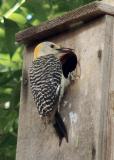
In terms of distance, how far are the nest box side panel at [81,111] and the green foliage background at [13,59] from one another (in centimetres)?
49

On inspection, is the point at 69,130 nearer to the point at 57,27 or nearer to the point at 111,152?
the point at 111,152

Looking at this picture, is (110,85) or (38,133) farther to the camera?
(38,133)

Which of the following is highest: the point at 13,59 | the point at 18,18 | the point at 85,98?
the point at 18,18

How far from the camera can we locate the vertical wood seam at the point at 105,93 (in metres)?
3.97

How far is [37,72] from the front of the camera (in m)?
4.39

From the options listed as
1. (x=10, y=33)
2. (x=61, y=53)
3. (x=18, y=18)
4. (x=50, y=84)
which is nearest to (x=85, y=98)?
(x=50, y=84)

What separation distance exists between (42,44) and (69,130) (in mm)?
596

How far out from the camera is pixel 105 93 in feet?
13.3

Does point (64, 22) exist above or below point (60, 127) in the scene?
above

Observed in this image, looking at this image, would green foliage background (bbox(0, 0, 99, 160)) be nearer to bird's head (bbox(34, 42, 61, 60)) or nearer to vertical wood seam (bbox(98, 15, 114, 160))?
bird's head (bbox(34, 42, 61, 60))

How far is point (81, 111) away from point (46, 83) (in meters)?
0.27

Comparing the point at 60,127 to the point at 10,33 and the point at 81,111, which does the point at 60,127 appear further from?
the point at 10,33

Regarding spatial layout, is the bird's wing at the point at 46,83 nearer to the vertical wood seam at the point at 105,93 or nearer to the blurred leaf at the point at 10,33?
the vertical wood seam at the point at 105,93

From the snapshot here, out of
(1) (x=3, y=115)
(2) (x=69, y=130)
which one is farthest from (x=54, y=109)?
(1) (x=3, y=115)
